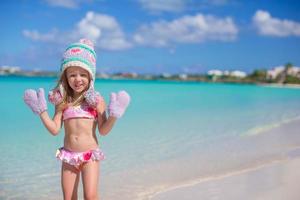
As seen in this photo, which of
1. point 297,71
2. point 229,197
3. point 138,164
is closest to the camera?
point 229,197

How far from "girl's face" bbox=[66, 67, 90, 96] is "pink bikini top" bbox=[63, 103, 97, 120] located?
129mm

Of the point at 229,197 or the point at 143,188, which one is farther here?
the point at 143,188

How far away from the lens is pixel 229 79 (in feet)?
Answer: 425

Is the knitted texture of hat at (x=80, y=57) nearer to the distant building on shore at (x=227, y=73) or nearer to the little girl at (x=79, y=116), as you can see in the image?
the little girl at (x=79, y=116)

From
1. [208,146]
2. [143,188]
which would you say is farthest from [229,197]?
[208,146]

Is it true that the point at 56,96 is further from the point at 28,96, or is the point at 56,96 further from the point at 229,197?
the point at 229,197

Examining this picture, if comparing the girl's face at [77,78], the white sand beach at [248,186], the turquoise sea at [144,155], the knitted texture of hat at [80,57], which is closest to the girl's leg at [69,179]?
the girl's face at [77,78]

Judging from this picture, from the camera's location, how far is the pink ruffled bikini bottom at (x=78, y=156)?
341cm

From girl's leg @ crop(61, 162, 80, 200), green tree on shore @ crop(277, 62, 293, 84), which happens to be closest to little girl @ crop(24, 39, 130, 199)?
girl's leg @ crop(61, 162, 80, 200)

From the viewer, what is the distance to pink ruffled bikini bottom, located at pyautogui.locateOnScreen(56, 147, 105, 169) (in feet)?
11.2

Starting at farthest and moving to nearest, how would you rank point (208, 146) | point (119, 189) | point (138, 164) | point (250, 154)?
point (208, 146) → point (250, 154) → point (138, 164) → point (119, 189)

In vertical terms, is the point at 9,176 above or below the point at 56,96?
below

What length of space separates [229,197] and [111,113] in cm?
180

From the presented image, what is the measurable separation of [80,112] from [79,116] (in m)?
0.03
